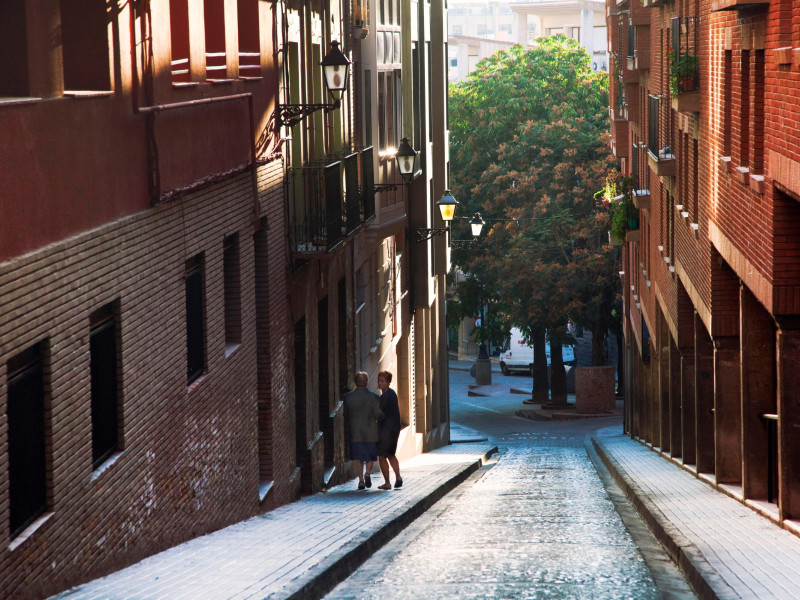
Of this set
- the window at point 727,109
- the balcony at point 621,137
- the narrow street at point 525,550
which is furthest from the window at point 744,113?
the balcony at point 621,137

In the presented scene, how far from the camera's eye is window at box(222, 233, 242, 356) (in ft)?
43.0

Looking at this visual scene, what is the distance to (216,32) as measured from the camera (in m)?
12.9

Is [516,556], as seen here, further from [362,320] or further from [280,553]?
[362,320]

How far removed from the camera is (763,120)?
1230 cm

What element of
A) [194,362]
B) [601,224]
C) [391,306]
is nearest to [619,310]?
[601,224]

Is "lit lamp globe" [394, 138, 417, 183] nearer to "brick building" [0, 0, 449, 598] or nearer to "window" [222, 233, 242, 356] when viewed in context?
"brick building" [0, 0, 449, 598]

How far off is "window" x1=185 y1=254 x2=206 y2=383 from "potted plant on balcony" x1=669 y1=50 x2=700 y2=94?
8.51 meters

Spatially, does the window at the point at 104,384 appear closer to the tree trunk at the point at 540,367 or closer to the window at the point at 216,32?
the window at the point at 216,32

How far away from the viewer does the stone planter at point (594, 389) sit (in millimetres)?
40250

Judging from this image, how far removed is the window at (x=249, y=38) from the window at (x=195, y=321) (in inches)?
130

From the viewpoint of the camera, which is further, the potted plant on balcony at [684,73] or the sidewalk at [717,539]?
the potted plant on balcony at [684,73]

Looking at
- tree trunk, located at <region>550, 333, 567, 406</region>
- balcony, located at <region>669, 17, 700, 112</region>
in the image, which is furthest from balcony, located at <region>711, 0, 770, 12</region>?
tree trunk, located at <region>550, 333, 567, 406</region>

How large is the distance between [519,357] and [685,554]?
53732 mm

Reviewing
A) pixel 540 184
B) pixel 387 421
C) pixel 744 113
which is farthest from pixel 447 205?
pixel 540 184
